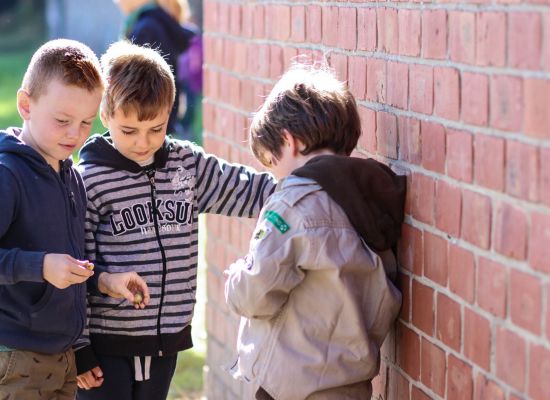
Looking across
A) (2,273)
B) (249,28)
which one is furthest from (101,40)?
(2,273)

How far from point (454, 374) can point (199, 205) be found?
1.17 meters

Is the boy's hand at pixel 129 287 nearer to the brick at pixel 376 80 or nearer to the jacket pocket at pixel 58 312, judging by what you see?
the jacket pocket at pixel 58 312

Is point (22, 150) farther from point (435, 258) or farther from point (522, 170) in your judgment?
point (522, 170)

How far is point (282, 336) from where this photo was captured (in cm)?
284

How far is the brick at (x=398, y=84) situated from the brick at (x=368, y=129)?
165mm

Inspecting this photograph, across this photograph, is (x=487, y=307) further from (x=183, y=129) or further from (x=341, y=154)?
(x=183, y=129)

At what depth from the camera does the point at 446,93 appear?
8.61 feet

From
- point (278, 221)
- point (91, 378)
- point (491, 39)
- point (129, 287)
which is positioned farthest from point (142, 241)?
point (491, 39)

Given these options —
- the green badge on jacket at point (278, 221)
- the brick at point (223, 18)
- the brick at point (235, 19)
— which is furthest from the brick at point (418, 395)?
the brick at point (223, 18)

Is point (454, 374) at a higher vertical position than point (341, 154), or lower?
lower

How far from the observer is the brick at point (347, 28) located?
3238mm

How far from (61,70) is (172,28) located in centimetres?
512

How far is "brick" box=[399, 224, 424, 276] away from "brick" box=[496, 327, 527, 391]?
1.58 ft

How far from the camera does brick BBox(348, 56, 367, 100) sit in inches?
126
